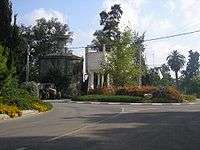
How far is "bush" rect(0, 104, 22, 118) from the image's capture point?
31.0 m

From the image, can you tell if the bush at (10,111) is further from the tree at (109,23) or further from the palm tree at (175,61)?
the palm tree at (175,61)

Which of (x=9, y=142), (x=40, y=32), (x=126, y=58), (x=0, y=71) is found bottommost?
(x=9, y=142)

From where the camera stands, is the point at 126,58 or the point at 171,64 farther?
the point at 171,64

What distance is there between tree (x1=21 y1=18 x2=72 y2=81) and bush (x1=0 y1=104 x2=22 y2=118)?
55239 mm

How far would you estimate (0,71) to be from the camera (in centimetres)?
3341

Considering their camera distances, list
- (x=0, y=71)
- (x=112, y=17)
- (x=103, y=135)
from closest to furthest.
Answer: (x=103, y=135)
(x=0, y=71)
(x=112, y=17)

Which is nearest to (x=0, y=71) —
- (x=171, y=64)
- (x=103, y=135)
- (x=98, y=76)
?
(x=103, y=135)

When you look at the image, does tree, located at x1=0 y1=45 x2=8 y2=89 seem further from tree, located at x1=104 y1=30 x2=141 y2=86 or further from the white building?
the white building

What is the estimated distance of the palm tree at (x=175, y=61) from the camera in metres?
136

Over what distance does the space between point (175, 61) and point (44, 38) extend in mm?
53233

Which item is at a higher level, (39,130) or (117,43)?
(117,43)

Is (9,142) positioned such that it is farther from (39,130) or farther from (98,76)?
(98,76)

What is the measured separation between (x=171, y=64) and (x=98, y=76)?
2520 inches

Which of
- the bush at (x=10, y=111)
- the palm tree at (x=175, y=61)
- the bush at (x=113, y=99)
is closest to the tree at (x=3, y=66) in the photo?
the bush at (x=10, y=111)
